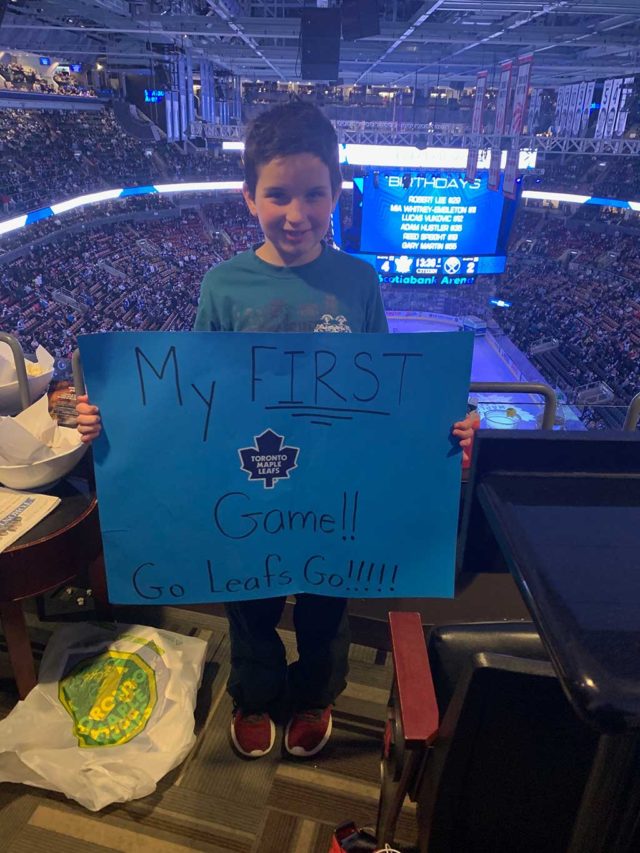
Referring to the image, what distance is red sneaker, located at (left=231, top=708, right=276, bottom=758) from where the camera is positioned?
1.77 m

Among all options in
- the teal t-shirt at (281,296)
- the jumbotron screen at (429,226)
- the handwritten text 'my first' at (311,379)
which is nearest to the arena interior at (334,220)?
the jumbotron screen at (429,226)

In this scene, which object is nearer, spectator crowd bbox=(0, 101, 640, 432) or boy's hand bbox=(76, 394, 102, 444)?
boy's hand bbox=(76, 394, 102, 444)

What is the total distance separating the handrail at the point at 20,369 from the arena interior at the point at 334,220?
12cm

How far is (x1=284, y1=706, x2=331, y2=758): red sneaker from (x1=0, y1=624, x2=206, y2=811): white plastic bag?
31cm

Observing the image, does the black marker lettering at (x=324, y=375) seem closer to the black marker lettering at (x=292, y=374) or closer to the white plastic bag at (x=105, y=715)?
the black marker lettering at (x=292, y=374)

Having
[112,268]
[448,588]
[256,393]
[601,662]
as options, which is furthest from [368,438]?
[112,268]

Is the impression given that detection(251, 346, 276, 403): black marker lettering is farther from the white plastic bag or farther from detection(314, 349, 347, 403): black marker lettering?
the white plastic bag

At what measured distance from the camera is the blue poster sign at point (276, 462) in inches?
47.1

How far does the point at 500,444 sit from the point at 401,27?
8780mm

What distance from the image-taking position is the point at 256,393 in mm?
1224

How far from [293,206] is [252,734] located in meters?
1.52

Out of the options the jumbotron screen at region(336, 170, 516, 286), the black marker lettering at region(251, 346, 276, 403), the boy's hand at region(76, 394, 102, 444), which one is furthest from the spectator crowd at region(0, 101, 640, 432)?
the boy's hand at region(76, 394, 102, 444)

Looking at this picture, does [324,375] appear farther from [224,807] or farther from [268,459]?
[224,807]

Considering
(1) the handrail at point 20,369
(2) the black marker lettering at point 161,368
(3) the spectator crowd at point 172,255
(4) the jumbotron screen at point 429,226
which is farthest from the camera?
(3) the spectator crowd at point 172,255
